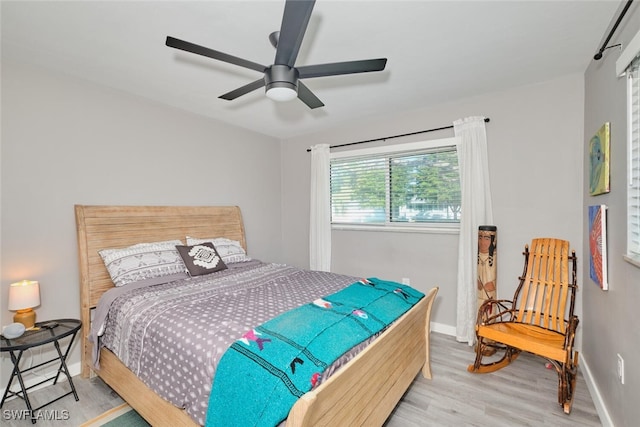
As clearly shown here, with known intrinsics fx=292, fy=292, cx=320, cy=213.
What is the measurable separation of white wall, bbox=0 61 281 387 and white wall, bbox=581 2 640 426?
3680 millimetres

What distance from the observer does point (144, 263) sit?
2.61 meters

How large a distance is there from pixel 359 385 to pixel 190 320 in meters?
1.03

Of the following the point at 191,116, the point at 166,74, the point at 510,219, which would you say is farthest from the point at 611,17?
the point at 191,116

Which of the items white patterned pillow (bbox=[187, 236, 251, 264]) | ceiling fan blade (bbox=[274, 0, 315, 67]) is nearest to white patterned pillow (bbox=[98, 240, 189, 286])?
white patterned pillow (bbox=[187, 236, 251, 264])

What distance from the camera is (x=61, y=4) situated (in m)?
1.66

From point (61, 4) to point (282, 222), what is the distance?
3.43m

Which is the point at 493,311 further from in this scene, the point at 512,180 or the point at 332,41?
the point at 332,41

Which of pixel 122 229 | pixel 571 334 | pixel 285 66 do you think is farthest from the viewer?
pixel 122 229

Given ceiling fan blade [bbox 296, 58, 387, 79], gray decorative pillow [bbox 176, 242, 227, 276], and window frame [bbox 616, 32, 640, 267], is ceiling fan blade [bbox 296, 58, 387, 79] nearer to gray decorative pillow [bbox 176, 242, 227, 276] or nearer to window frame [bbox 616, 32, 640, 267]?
window frame [bbox 616, 32, 640, 267]

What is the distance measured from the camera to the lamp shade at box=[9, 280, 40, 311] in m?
2.06

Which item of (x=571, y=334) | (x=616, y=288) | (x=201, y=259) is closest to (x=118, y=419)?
(x=201, y=259)

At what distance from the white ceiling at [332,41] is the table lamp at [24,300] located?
67.1 inches

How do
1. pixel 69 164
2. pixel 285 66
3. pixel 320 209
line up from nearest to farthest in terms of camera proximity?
pixel 285 66
pixel 69 164
pixel 320 209

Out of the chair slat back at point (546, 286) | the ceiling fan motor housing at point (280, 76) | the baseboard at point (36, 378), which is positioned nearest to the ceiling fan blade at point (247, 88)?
the ceiling fan motor housing at point (280, 76)
